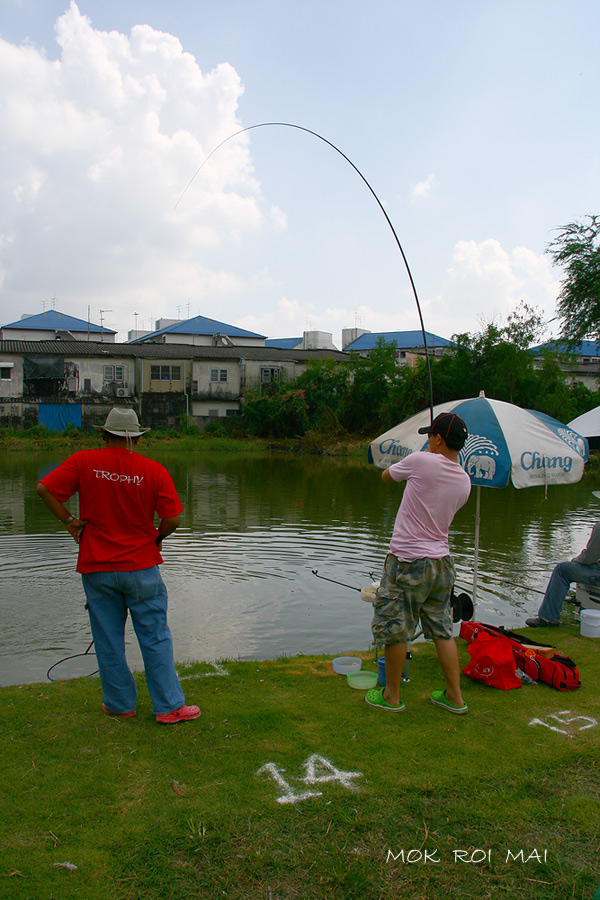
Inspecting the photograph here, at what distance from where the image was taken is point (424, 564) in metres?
4.03

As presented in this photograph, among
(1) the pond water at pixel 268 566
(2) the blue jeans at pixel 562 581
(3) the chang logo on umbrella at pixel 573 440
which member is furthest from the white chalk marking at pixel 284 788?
(3) the chang logo on umbrella at pixel 573 440

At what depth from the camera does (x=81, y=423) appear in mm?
45562

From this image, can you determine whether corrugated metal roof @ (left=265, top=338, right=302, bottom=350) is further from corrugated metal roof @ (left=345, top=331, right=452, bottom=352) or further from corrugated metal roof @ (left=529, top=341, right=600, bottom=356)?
corrugated metal roof @ (left=529, top=341, right=600, bottom=356)

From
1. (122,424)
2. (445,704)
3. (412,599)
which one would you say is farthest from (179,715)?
(122,424)

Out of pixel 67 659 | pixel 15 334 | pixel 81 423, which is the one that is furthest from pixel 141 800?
pixel 15 334

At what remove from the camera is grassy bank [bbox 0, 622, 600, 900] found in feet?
8.49

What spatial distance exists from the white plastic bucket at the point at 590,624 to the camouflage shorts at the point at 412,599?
8.60 ft

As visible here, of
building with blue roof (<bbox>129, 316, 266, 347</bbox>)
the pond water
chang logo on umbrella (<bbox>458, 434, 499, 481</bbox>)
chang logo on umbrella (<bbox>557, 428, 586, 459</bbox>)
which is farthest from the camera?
building with blue roof (<bbox>129, 316, 266, 347</bbox>)

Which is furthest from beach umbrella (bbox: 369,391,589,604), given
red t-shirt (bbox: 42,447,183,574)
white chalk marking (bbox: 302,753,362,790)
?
white chalk marking (bbox: 302,753,362,790)

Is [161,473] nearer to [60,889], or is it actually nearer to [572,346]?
[60,889]

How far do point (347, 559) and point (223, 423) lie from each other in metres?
38.1

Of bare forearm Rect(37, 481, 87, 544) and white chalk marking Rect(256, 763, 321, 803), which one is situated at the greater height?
bare forearm Rect(37, 481, 87, 544)

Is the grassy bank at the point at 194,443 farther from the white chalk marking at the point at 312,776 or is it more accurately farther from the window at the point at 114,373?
the white chalk marking at the point at 312,776

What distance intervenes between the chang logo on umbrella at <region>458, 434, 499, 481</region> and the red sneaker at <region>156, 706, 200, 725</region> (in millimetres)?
3118
